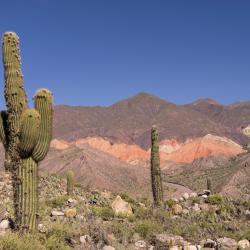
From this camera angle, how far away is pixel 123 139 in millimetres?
131375

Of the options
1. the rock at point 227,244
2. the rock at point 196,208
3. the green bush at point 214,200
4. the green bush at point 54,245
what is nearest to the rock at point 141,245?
the rock at point 227,244

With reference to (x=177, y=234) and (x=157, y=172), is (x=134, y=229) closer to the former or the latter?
(x=177, y=234)

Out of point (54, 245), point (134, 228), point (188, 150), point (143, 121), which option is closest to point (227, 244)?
point (134, 228)

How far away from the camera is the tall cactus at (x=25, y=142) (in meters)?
9.76

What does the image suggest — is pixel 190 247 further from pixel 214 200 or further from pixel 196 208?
pixel 214 200

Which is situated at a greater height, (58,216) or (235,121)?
(235,121)

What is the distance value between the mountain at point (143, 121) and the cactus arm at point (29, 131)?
377ft

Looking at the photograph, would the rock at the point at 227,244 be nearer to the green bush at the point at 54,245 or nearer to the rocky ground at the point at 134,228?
the rocky ground at the point at 134,228

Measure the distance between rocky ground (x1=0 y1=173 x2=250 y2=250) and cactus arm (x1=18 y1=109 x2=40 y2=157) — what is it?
174 cm

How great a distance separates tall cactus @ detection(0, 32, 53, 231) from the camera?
32.0 ft

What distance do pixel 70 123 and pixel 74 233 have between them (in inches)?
5864

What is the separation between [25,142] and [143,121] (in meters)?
146

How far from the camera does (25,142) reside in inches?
382

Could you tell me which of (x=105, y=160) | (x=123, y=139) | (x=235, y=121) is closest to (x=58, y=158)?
(x=105, y=160)
